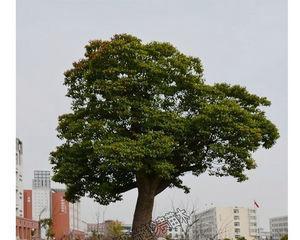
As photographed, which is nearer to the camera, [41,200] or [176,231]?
[176,231]

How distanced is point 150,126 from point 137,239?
2.88 metres

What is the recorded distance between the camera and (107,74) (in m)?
14.5

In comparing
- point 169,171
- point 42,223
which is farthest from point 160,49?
point 42,223

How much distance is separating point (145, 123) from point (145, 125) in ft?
0.17

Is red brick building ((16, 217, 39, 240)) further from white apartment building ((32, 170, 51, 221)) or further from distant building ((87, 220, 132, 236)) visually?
white apartment building ((32, 170, 51, 221))

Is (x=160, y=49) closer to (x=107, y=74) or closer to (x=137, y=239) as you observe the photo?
(x=107, y=74)

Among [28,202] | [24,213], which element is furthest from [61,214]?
[24,213]

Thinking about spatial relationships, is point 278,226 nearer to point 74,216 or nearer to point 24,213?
point 74,216

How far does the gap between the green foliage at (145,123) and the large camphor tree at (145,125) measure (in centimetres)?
3

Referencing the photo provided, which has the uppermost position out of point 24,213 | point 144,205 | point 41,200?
point 41,200

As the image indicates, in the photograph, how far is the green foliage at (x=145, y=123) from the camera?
46.4 feet

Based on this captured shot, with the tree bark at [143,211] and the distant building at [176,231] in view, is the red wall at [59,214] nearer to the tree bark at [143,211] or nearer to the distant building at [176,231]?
the distant building at [176,231]

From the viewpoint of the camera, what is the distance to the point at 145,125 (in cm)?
1447

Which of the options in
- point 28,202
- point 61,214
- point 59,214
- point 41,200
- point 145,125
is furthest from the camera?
point 41,200
